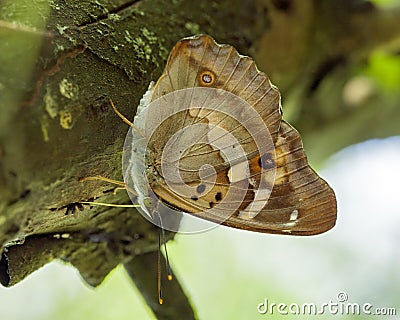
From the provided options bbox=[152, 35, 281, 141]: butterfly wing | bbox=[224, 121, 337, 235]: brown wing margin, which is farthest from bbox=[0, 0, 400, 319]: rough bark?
bbox=[224, 121, 337, 235]: brown wing margin

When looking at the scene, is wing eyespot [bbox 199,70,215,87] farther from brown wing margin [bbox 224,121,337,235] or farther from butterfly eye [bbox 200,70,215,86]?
brown wing margin [bbox 224,121,337,235]

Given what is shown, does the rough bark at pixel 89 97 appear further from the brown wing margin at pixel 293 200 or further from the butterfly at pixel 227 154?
the brown wing margin at pixel 293 200

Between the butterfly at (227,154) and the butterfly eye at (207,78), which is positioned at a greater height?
the butterfly eye at (207,78)

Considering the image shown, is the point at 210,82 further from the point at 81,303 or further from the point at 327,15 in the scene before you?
the point at 81,303

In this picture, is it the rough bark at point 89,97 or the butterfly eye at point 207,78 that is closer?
the rough bark at point 89,97

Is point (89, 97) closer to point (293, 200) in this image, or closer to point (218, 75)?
point (218, 75)

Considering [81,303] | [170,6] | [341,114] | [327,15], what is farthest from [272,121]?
[81,303]

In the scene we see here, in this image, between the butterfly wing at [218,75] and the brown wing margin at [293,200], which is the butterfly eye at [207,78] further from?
the brown wing margin at [293,200]

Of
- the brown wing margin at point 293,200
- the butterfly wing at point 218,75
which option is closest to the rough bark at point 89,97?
the butterfly wing at point 218,75

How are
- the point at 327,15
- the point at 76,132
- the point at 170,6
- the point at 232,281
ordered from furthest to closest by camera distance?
the point at 232,281, the point at 327,15, the point at 170,6, the point at 76,132
